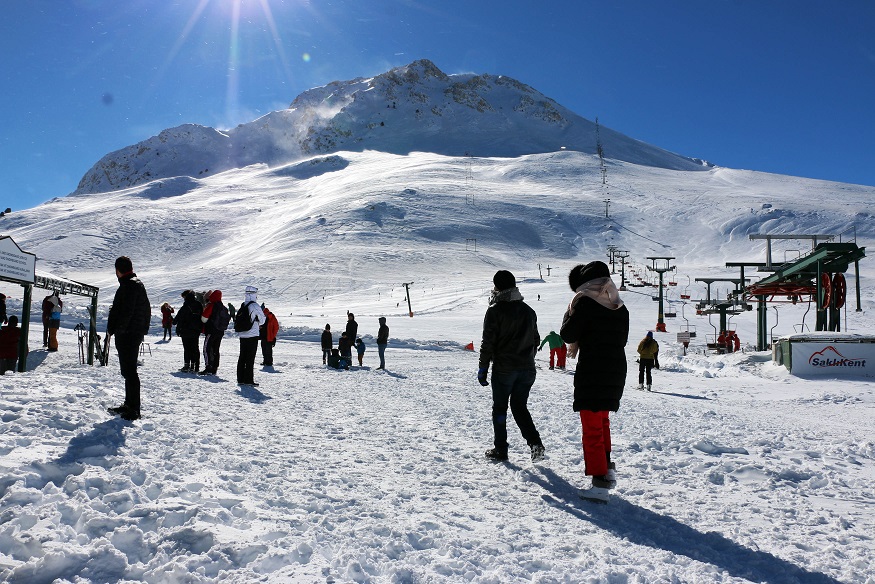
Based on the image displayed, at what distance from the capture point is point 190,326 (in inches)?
470

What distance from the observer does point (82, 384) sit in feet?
23.2

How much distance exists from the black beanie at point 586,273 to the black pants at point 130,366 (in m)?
4.19

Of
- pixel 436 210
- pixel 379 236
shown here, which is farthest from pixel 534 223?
pixel 379 236

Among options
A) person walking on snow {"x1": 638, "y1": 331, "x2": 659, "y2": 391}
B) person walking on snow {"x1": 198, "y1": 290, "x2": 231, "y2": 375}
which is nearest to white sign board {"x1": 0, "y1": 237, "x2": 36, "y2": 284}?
person walking on snow {"x1": 198, "y1": 290, "x2": 231, "y2": 375}

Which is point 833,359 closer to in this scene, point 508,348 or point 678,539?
point 508,348

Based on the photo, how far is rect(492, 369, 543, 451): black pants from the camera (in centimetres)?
551

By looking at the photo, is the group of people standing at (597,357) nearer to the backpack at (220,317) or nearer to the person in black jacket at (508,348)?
the person in black jacket at (508,348)

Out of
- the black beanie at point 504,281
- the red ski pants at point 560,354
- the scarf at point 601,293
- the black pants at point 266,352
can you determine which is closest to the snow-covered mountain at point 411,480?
the black pants at point 266,352

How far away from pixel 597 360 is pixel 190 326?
375 inches

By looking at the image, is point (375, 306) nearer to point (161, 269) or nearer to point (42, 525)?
point (161, 269)

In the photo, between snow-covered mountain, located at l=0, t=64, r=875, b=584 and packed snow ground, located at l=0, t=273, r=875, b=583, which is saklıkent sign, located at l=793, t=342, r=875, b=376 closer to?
snow-covered mountain, located at l=0, t=64, r=875, b=584

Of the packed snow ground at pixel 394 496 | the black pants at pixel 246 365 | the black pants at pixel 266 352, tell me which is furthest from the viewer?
the black pants at pixel 266 352

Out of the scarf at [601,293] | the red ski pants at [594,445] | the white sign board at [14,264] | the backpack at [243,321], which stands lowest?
the red ski pants at [594,445]

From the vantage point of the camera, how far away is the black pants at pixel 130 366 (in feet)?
19.4
